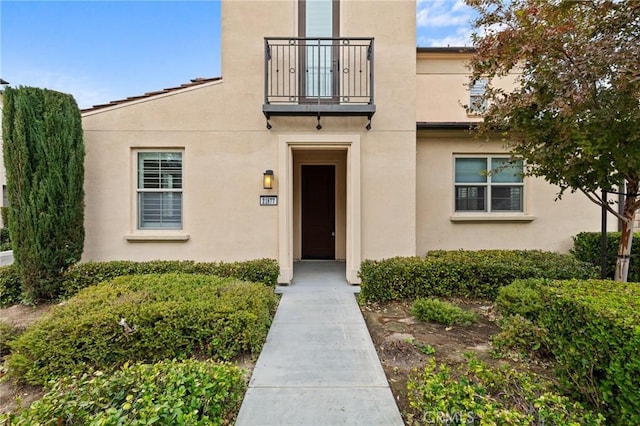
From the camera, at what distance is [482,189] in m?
6.94

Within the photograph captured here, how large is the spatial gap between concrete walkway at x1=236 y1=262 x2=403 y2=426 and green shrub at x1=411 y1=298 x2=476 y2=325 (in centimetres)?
92

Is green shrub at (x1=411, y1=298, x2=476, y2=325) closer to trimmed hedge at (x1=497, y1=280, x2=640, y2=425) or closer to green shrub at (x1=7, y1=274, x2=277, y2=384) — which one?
trimmed hedge at (x1=497, y1=280, x2=640, y2=425)

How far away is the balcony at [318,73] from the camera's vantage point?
20.0 feet

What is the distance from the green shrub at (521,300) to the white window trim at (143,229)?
5885mm

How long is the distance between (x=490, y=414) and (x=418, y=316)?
243 centimetres

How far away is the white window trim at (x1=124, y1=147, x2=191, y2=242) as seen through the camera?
6.12 m

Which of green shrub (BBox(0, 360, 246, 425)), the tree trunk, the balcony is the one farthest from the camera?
the balcony

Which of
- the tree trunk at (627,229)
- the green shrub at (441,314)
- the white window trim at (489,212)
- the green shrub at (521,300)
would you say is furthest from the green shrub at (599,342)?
the white window trim at (489,212)

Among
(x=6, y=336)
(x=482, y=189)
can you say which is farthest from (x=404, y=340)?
(x=6, y=336)

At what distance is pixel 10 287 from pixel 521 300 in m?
8.60

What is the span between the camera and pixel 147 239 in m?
6.13

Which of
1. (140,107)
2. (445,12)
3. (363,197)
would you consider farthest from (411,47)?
(140,107)

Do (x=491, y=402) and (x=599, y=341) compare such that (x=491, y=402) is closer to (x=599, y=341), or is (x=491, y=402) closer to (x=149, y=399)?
(x=599, y=341)

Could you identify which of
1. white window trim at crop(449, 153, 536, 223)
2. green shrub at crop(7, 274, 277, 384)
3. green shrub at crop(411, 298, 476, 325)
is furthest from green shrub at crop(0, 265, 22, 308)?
white window trim at crop(449, 153, 536, 223)
